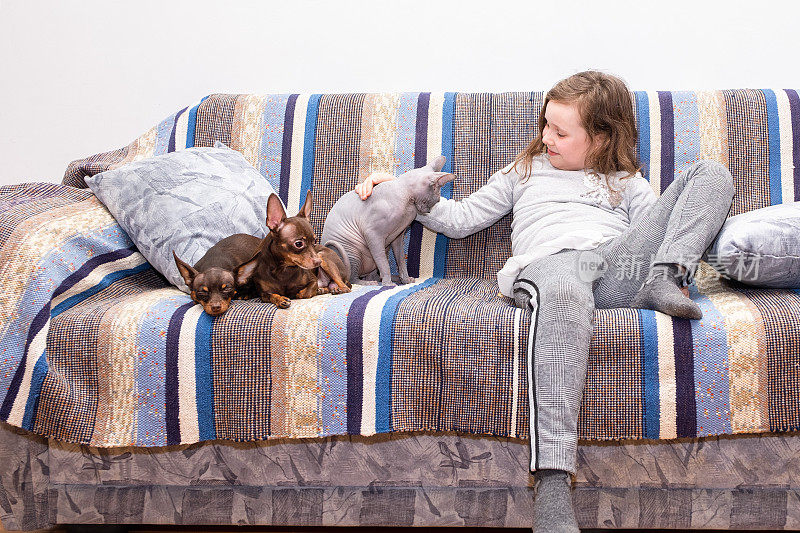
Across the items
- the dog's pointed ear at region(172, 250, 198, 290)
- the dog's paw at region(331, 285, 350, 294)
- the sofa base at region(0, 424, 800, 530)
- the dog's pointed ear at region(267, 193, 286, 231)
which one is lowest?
the sofa base at region(0, 424, 800, 530)

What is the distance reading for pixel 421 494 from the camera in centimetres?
144

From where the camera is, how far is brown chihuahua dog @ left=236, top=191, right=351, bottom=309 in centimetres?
159

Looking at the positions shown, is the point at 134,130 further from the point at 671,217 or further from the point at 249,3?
the point at 671,217

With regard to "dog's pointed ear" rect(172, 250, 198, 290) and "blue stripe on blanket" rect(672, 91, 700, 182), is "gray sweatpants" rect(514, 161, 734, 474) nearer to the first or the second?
"blue stripe on blanket" rect(672, 91, 700, 182)

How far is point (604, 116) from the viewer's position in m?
1.86

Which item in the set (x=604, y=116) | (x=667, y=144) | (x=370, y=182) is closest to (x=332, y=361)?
(x=370, y=182)

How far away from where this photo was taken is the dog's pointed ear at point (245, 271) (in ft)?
5.33

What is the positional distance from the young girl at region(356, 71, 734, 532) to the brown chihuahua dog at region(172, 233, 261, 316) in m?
0.38

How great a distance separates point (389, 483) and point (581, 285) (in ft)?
1.88

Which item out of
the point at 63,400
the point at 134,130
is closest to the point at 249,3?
the point at 134,130

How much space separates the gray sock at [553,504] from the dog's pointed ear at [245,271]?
807 millimetres

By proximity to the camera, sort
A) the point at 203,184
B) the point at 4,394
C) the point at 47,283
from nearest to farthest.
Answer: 1. the point at 4,394
2. the point at 47,283
3. the point at 203,184

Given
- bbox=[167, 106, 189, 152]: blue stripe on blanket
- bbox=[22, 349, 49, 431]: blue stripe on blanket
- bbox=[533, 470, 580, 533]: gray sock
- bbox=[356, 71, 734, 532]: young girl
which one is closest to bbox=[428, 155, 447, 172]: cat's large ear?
bbox=[356, 71, 734, 532]: young girl

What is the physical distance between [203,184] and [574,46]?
4.52 ft
